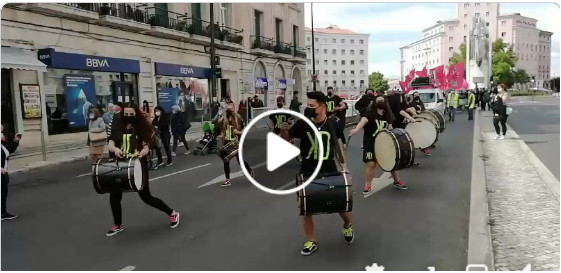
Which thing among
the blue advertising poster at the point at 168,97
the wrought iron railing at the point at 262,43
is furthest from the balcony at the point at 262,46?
the blue advertising poster at the point at 168,97

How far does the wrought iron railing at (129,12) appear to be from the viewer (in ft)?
52.9

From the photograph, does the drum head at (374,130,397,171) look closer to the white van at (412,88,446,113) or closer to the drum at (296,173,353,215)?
the drum at (296,173,353,215)

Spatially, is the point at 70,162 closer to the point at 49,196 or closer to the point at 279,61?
the point at 49,196

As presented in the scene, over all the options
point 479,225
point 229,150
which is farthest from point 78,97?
point 479,225

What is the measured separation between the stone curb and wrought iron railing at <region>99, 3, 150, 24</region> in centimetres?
1241

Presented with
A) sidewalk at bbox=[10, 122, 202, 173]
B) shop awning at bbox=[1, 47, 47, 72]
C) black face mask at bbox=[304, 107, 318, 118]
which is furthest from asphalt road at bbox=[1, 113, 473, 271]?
shop awning at bbox=[1, 47, 47, 72]

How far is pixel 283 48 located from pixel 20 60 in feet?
57.4

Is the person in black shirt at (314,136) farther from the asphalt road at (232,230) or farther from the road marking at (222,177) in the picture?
the road marking at (222,177)

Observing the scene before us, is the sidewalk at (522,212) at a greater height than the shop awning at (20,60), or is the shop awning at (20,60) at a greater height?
the shop awning at (20,60)

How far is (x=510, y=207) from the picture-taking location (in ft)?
19.9

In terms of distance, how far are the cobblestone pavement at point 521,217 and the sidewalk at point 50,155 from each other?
10040 millimetres

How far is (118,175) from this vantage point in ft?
16.9

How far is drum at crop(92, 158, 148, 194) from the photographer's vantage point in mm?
5152

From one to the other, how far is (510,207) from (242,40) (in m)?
20.5
